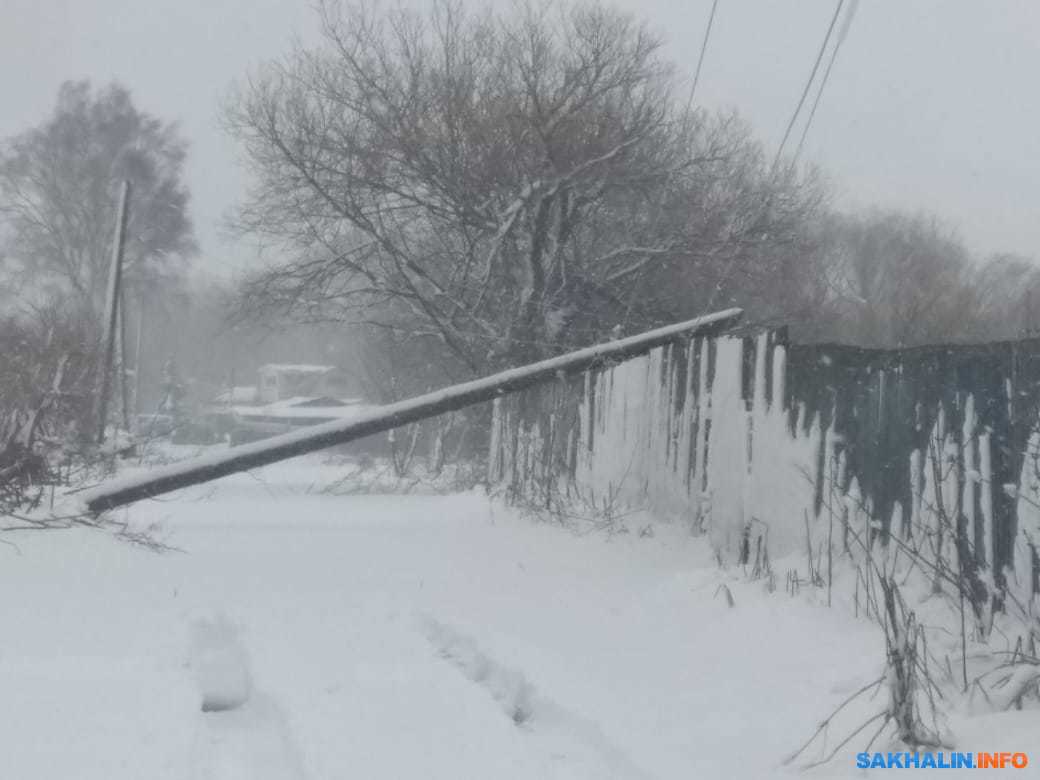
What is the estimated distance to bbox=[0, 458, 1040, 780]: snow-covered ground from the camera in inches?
149

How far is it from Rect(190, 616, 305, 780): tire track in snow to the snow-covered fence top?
2.37m

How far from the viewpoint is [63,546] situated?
27.8ft

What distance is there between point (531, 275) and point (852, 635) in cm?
1448

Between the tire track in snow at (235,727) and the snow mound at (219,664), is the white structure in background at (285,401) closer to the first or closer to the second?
the snow mound at (219,664)

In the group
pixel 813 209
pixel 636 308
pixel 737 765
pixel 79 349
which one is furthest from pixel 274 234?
pixel 737 765

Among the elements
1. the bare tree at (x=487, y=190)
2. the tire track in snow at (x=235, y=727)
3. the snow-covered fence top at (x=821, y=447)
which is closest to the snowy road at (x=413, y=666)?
the tire track in snow at (x=235, y=727)

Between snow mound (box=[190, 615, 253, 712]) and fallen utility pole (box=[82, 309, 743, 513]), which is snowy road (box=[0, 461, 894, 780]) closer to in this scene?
snow mound (box=[190, 615, 253, 712])

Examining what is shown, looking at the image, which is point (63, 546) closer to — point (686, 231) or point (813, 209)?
point (686, 231)

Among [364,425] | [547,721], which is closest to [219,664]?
[547,721]

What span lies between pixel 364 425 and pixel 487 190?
11.0m

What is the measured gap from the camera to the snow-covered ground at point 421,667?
380cm

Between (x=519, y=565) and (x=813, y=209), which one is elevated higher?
(x=813, y=209)

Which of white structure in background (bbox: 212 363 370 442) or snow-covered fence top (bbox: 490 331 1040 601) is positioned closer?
snow-covered fence top (bbox: 490 331 1040 601)

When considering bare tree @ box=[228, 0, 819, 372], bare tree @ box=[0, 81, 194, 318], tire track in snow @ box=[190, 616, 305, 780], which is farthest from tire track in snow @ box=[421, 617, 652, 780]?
bare tree @ box=[0, 81, 194, 318]
